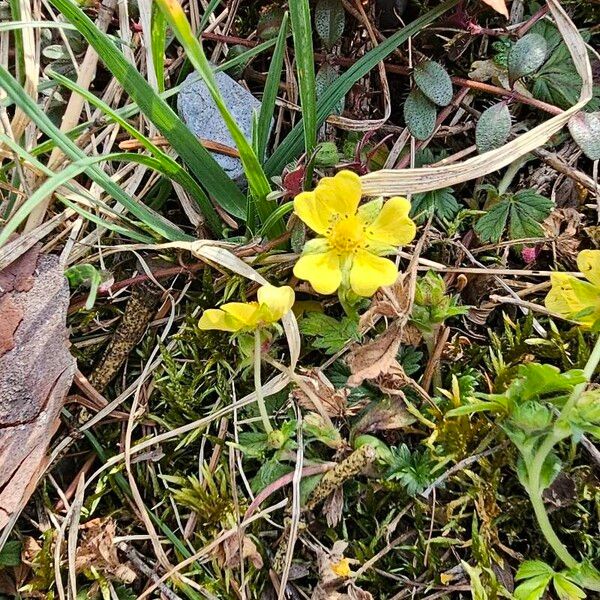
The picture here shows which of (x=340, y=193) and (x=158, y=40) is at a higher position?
(x=158, y=40)

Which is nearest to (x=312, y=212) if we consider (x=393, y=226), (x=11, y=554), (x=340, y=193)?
(x=340, y=193)

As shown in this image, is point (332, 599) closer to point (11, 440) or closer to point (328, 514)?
point (328, 514)

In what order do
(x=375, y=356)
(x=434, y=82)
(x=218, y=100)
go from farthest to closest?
(x=434, y=82) → (x=375, y=356) → (x=218, y=100)

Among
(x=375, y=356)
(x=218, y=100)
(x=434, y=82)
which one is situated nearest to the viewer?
(x=218, y=100)

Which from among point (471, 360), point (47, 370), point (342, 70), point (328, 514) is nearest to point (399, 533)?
point (328, 514)

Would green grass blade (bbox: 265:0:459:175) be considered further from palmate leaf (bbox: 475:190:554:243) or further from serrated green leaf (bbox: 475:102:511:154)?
palmate leaf (bbox: 475:190:554:243)

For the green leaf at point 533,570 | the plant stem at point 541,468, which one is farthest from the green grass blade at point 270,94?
the green leaf at point 533,570

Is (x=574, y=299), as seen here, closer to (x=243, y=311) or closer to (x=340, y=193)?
(x=340, y=193)
